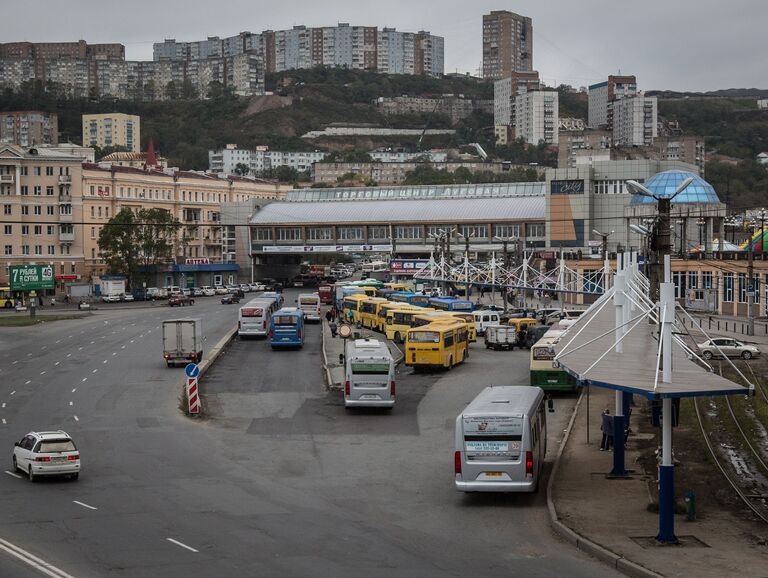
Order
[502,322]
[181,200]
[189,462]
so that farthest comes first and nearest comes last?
[181,200]
[502,322]
[189,462]

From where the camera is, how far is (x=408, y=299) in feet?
262

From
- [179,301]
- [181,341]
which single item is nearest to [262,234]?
[179,301]

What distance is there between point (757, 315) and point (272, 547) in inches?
2765

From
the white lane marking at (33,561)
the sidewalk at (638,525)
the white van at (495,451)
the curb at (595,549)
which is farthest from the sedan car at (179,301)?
the white lane marking at (33,561)

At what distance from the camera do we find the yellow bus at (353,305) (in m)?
76.6

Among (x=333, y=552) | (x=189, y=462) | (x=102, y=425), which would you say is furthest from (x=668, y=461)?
(x=102, y=425)

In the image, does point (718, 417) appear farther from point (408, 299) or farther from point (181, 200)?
point (181, 200)

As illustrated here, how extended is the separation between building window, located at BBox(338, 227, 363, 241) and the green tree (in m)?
20.4

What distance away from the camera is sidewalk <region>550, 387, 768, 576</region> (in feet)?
65.8

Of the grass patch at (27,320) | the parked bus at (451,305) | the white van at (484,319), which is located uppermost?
the parked bus at (451,305)

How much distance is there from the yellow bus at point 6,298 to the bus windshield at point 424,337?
230 ft

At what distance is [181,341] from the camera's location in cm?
5328

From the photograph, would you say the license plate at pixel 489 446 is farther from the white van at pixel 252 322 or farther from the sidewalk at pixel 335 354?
the white van at pixel 252 322

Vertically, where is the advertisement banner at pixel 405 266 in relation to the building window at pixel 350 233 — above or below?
below
